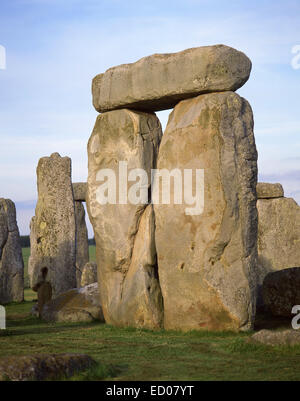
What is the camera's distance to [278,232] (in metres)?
17.6

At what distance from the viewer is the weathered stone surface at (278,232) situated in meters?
17.5

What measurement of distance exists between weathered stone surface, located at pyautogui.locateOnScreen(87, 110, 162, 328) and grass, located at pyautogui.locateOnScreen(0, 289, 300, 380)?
40 cm

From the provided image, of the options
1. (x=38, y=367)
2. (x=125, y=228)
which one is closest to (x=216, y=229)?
(x=125, y=228)

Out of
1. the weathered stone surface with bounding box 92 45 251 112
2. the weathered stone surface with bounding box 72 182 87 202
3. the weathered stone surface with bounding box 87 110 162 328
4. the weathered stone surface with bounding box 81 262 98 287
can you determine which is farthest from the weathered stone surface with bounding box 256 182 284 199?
the weathered stone surface with bounding box 92 45 251 112

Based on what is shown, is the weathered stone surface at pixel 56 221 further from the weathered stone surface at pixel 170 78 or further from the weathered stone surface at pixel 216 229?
the weathered stone surface at pixel 216 229

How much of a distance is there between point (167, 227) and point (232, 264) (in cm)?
110

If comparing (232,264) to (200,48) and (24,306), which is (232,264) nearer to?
(200,48)

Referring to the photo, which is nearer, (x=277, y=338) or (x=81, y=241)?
(x=277, y=338)

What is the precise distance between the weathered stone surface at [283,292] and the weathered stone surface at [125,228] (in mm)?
2488

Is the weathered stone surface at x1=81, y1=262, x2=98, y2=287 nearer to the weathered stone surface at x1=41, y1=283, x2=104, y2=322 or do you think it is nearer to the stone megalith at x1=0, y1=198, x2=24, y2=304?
the weathered stone surface at x1=41, y1=283, x2=104, y2=322

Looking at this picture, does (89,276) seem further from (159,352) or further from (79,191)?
(159,352)

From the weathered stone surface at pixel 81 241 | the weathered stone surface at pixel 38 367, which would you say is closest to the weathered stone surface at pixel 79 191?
the weathered stone surface at pixel 81 241

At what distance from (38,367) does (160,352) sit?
2229 millimetres
